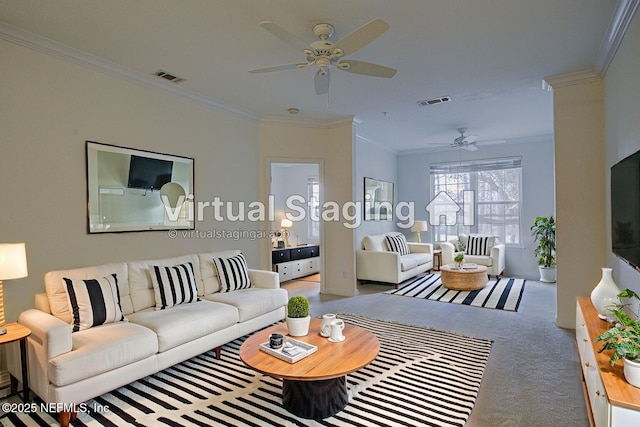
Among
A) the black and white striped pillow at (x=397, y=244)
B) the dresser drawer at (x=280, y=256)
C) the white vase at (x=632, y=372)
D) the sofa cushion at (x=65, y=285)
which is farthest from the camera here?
the black and white striped pillow at (x=397, y=244)

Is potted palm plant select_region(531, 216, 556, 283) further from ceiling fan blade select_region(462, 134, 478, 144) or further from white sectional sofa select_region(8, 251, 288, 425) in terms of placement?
white sectional sofa select_region(8, 251, 288, 425)

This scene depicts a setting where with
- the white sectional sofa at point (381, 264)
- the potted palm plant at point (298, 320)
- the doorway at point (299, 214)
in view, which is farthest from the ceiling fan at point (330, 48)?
the doorway at point (299, 214)

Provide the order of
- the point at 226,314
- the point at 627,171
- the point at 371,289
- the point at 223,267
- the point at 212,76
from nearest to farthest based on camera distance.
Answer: the point at 627,171, the point at 226,314, the point at 212,76, the point at 223,267, the point at 371,289

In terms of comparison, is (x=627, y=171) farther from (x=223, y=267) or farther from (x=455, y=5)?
(x=223, y=267)

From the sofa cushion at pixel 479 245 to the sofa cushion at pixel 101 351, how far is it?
6.14m

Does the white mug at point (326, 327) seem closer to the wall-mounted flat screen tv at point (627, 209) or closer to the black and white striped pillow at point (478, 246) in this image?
the wall-mounted flat screen tv at point (627, 209)

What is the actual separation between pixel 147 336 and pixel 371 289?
13.2 ft

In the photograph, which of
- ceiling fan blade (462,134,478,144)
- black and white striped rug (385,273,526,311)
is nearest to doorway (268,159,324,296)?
black and white striped rug (385,273,526,311)

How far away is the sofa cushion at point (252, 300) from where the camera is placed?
3494mm

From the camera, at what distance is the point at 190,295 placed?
3516 millimetres

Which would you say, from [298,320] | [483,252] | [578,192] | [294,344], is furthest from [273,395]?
[483,252]

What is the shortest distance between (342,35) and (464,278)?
434cm

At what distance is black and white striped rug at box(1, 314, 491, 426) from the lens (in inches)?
89.4

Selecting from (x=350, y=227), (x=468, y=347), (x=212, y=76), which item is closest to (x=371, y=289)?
(x=350, y=227)
